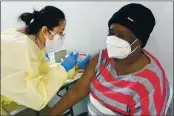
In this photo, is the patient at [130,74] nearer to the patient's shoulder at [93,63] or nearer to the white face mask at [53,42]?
the patient's shoulder at [93,63]

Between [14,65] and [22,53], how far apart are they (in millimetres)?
87

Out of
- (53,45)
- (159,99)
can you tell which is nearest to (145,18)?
(159,99)

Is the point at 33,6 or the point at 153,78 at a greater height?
the point at 33,6

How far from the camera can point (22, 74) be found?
1479 millimetres

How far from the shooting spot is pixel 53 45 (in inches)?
72.7

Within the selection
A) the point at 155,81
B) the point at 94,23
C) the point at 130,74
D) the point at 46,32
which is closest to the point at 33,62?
the point at 46,32

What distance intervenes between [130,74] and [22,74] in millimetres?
674

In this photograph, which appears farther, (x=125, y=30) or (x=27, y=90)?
(x=125, y=30)

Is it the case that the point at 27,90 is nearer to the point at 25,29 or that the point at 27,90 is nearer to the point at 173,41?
the point at 25,29

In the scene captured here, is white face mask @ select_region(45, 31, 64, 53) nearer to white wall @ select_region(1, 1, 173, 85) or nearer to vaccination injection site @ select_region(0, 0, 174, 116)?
vaccination injection site @ select_region(0, 0, 174, 116)

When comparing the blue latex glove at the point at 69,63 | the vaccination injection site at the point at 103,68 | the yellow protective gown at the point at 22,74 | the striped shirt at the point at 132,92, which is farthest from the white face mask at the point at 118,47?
the yellow protective gown at the point at 22,74

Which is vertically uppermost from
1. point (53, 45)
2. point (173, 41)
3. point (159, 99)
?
point (53, 45)

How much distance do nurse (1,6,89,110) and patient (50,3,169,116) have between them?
30 centimetres

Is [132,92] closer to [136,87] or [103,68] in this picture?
[136,87]
